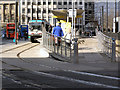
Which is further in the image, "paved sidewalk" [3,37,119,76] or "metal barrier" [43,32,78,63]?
"metal barrier" [43,32,78,63]

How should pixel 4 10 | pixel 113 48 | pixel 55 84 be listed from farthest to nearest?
pixel 4 10
pixel 113 48
pixel 55 84

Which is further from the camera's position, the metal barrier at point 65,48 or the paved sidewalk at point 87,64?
the metal barrier at point 65,48

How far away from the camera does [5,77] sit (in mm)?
9164

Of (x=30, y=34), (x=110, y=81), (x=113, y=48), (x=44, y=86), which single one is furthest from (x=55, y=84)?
(x=30, y=34)

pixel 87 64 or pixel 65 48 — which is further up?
pixel 65 48

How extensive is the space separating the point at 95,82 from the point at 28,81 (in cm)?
184

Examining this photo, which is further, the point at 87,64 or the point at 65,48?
the point at 65,48

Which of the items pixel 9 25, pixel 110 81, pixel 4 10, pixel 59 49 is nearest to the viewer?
pixel 110 81

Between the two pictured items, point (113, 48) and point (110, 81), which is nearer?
point (110, 81)

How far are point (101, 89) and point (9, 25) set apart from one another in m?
59.1

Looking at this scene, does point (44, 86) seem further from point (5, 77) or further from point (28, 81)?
point (5, 77)

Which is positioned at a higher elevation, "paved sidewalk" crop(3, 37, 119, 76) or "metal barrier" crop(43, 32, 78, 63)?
"metal barrier" crop(43, 32, 78, 63)

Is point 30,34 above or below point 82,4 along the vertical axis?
below

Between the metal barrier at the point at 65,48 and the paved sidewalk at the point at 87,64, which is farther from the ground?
the metal barrier at the point at 65,48
